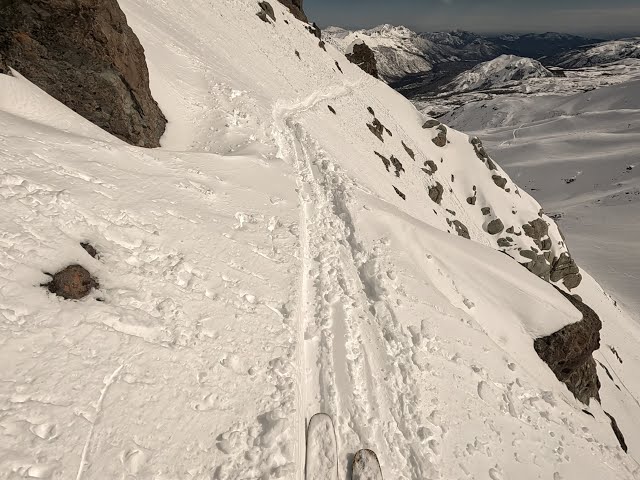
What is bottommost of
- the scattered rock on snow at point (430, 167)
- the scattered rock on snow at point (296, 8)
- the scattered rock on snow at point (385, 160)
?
the scattered rock on snow at point (430, 167)

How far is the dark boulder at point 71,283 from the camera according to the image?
6.07m

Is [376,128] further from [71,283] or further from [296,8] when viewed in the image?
[71,283]

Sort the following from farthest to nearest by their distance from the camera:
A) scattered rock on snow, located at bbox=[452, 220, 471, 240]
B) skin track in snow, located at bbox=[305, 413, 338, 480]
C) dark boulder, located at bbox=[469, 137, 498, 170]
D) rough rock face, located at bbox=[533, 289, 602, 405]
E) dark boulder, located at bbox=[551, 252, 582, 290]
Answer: dark boulder, located at bbox=[469, 137, 498, 170] < dark boulder, located at bbox=[551, 252, 582, 290] < scattered rock on snow, located at bbox=[452, 220, 471, 240] < rough rock face, located at bbox=[533, 289, 602, 405] < skin track in snow, located at bbox=[305, 413, 338, 480]

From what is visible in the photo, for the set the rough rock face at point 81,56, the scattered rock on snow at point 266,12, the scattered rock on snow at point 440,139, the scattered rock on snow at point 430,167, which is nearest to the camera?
the rough rock face at point 81,56

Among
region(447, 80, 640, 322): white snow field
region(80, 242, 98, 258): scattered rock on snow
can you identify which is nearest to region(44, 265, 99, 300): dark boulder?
region(80, 242, 98, 258): scattered rock on snow

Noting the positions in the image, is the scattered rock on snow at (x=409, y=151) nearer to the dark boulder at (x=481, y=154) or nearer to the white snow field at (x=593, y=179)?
the dark boulder at (x=481, y=154)

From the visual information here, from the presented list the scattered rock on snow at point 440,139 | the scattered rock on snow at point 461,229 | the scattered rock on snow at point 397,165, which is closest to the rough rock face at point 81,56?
the scattered rock on snow at point 397,165

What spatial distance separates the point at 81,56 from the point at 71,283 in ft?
35.1

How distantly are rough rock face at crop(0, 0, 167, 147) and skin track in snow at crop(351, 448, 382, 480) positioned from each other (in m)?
14.0

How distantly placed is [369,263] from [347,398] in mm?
5075

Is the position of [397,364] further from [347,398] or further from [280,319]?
[280,319]

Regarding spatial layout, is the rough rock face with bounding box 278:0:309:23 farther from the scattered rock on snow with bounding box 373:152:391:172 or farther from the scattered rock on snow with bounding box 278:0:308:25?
the scattered rock on snow with bounding box 373:152:391:172

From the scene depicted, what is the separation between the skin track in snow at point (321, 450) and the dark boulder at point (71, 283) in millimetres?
5061

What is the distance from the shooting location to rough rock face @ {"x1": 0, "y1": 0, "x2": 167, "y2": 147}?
37.5ft
